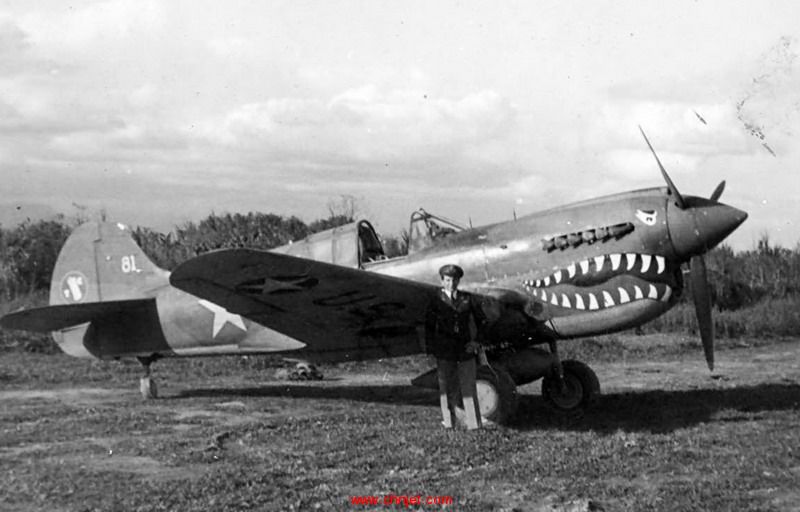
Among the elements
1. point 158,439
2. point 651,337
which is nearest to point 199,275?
point 158,439

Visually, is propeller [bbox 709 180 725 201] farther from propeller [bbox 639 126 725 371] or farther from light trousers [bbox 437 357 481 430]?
light trousers [bbox 437 357 481 430]

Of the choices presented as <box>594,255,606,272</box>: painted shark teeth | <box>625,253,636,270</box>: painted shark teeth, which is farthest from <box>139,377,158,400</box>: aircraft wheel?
<box>625,253,636,270</box>: painted shark teeth

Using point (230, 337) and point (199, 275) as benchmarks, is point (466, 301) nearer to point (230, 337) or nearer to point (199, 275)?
point (199, 275)

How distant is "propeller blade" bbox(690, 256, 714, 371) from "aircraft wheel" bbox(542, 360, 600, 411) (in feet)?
3.93

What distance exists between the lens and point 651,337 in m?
17.2

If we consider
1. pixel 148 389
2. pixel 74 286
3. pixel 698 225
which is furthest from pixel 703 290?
pixel 74 286

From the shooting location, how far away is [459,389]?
7.23m

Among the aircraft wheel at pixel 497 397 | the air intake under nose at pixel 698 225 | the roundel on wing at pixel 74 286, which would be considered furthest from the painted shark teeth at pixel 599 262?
the roundel on wing at pixel 74 286

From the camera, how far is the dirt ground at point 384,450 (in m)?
4.89

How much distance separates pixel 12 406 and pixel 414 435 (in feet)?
16.4

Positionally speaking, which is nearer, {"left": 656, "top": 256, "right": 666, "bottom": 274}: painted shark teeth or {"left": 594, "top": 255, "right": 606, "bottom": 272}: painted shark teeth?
{"left": 656, "top": 256, "right": 666, "bottom": 274}: painted shark teeth

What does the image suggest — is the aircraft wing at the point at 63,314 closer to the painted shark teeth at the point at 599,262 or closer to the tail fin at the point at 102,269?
the tail fin at the point at 102,269

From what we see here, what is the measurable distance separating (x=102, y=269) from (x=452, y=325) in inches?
218

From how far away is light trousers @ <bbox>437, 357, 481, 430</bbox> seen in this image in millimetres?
6949
